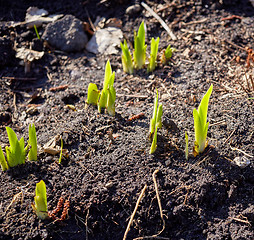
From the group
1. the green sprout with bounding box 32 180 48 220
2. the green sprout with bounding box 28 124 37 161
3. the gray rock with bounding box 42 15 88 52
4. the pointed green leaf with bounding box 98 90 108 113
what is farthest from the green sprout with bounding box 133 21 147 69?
the green sprout with bounding box 32 180 48 220

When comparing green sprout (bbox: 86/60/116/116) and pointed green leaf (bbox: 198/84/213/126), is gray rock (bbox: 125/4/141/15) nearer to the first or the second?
green sprout (bbox: 86/60/116/116)

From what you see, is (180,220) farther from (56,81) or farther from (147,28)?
(147,28)

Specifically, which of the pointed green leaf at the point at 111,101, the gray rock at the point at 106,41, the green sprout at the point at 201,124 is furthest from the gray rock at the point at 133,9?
the green sprout at the point at 201,124

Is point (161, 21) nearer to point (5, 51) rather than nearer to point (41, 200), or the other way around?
point (5, 51)

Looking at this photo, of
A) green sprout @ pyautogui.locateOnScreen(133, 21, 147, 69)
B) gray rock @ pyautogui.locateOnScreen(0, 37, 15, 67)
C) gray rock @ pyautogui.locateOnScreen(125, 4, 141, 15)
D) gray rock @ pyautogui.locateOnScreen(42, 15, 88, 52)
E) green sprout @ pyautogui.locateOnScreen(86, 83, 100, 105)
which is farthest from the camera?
gray rock @ pyautogui.locateOnScreen(125, 4, 141, 15)

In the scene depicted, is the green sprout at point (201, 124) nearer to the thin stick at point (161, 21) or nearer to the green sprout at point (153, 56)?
the green sprout at point (153, 56)
